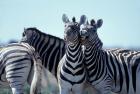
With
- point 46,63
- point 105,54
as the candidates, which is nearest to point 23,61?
point 46,63

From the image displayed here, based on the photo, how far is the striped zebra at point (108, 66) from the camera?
11844 mm

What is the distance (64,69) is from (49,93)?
3825mm

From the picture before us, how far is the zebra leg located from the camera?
12.4m

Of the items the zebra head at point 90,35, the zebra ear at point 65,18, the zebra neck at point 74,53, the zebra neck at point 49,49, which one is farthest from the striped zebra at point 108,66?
the zebra neck at point 49,49

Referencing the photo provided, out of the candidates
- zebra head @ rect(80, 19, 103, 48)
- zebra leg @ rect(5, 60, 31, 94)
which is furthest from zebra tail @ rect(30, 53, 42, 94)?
zebra head @ rect(80, 19, 103, 48)

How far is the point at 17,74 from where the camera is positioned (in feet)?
40.8

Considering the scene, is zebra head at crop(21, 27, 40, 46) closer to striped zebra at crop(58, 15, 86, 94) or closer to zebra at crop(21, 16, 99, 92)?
zebra at crop(21, 16, 99, 92)

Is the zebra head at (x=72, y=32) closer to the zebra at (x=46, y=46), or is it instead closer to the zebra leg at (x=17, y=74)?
the zebra leg at (x=17, y=74)

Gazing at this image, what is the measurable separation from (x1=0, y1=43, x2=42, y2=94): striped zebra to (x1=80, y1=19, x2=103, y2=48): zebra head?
1.77 m

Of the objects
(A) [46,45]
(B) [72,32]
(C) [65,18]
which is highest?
(C) [65,18]

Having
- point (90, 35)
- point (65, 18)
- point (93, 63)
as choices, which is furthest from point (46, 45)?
point (90, 35)

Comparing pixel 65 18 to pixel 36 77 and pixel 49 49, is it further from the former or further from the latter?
pixel 49 49

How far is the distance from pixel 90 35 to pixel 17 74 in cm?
211

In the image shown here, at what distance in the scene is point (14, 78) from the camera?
12.4m
